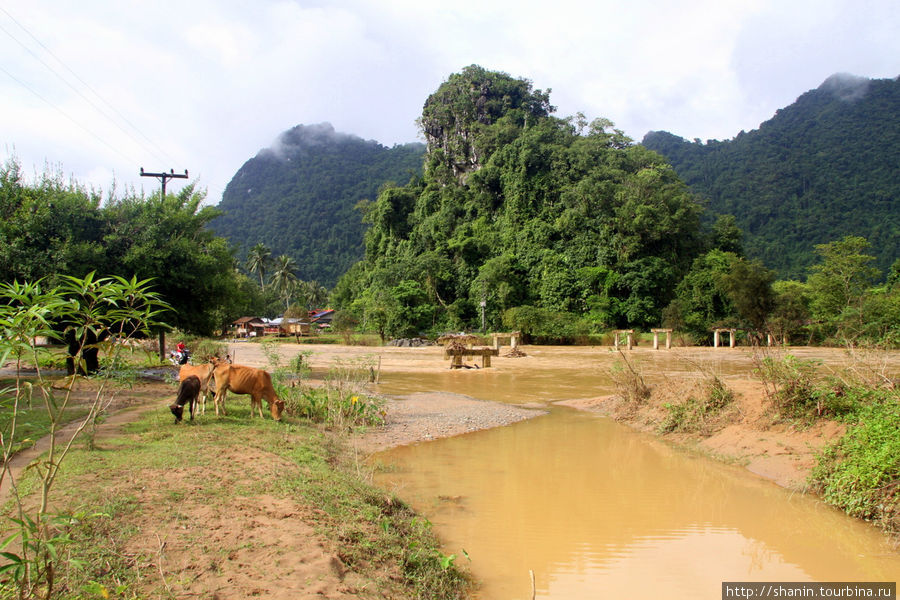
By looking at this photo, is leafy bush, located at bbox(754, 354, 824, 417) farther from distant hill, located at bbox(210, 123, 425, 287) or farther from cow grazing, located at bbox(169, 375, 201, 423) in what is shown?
distant hill, located at bbox(210, 123, 425, 287)

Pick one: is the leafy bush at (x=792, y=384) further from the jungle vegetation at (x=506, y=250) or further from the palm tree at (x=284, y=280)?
the palm tree at (x=284, y=280)

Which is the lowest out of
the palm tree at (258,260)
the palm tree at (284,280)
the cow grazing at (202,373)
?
the cow grazing at (202,373)

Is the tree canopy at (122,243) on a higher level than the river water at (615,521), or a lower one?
higher

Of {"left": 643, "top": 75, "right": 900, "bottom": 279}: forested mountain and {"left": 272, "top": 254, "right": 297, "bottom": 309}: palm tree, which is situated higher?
{"left": 643, "top": 75, "right": 900, "bottom": 279}: forested mountain

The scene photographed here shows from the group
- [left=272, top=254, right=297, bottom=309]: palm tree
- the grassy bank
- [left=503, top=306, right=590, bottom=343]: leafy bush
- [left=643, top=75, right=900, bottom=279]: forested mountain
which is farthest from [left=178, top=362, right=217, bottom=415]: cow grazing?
[left=272, top=254, right=297, bottom=309]: palm tree

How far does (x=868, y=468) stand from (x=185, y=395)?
1035cm

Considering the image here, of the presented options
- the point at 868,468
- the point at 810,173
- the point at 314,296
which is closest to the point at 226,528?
the point at 868,468

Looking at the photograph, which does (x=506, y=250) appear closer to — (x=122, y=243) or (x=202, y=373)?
(x=122, y=243)

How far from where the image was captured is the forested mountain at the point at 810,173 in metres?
70.1

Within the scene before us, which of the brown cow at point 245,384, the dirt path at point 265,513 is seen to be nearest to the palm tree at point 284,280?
the dirt path at point 265,513

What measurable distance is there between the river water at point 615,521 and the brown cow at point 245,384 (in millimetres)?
2590

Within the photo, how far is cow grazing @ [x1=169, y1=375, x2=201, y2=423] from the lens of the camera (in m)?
9.79

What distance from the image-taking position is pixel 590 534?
6.63m

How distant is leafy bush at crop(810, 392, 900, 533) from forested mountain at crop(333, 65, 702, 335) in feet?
133
